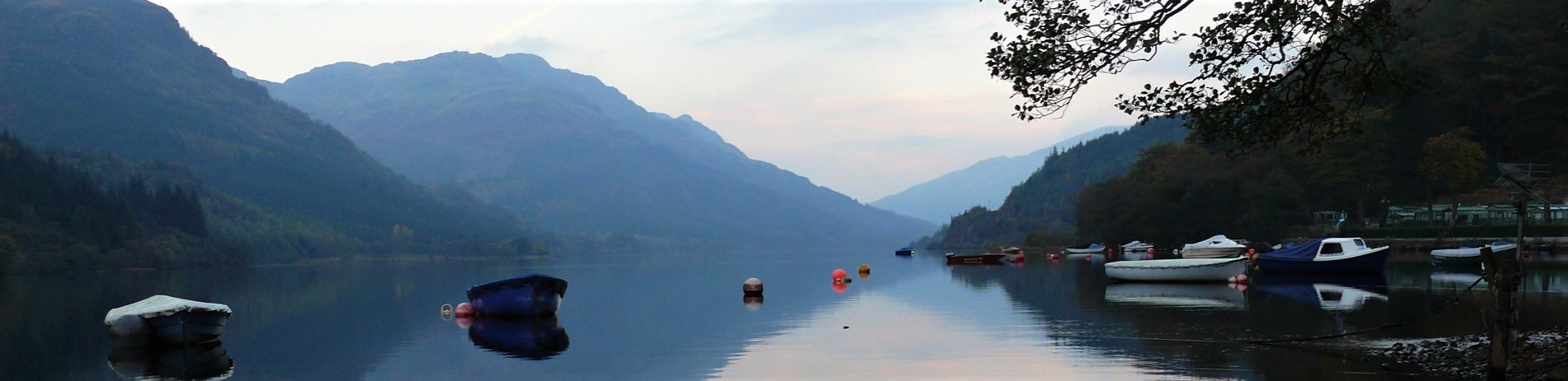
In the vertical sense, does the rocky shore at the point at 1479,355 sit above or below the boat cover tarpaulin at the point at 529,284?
below

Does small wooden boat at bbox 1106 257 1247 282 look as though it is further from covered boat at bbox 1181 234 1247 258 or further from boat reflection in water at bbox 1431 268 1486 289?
covered boat at bbox 1181 234 1247 258

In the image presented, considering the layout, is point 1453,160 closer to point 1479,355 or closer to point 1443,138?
point 1443,138

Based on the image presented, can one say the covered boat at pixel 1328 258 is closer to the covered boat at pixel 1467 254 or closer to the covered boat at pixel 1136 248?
the covered boat at pixel 1467 254

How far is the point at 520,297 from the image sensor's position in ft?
183

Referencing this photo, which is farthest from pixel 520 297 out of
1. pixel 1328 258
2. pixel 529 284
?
pixel 1328 258

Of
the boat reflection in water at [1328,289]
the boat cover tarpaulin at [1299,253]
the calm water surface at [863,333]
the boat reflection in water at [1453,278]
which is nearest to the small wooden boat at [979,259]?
the boat cover tarpaulin at [1299,253]

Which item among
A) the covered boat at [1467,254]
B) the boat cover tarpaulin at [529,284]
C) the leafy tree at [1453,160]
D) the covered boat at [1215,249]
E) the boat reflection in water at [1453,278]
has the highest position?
the leafy tree at [1453,160]

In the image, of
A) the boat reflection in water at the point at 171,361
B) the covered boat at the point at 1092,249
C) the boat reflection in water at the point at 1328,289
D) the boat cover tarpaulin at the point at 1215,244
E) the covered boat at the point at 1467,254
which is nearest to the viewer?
the boat reflection in water at the point at 171,361

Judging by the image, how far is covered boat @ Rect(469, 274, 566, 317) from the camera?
182 ft

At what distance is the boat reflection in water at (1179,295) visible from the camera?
51406 mm

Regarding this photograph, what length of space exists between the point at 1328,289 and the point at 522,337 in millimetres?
37754

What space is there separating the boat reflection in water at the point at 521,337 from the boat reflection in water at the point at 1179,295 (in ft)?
78.4

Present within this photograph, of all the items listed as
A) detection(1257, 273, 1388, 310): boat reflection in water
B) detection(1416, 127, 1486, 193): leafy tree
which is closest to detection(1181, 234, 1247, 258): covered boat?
detection(1257, 273, 1388, 310): boat reflection in water

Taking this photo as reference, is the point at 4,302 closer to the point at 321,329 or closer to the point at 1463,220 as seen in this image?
the point at 321,329
